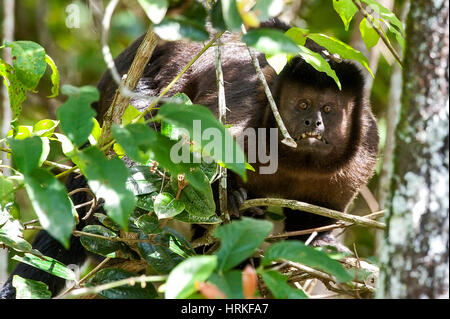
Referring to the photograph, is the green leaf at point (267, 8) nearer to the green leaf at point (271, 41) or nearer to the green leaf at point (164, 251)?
the green leaf at point (271, 41)

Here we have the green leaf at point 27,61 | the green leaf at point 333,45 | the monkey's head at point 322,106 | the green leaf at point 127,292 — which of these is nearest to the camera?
the green leaf at point 127,292

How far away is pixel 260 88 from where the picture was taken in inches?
170

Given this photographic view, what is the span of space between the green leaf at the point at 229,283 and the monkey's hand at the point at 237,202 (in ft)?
6.48

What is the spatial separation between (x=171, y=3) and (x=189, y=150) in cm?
64

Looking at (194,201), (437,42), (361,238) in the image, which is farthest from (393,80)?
(437,42)

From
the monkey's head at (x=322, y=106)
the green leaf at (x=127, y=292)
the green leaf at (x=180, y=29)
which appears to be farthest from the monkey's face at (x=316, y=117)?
the green leaf at (x=180, y=29)

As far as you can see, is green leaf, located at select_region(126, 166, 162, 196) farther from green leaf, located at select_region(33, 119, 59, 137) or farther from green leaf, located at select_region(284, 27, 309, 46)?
green leaf, located at select_region(284, 27, 309, 46)

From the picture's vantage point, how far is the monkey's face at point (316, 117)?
385 cm

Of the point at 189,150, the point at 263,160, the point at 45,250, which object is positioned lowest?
the point at 45,250

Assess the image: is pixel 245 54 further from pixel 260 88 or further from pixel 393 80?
pixel 393 80

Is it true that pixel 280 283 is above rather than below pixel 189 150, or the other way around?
below

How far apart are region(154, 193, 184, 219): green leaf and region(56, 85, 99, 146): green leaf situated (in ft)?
2.49

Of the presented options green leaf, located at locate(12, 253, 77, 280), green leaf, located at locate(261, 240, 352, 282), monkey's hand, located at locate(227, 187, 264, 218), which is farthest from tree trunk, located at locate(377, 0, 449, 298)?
monkey's hand, located at locate(227, 187, 264, 218)
